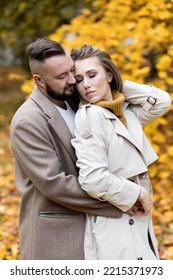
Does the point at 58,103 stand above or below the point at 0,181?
above

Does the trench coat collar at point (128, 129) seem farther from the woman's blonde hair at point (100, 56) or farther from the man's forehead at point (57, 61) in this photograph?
the man's forehead at point (57, 61)

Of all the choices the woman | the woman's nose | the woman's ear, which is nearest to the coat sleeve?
the woman

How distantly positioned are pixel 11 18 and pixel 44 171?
8043 mm

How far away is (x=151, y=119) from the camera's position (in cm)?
317

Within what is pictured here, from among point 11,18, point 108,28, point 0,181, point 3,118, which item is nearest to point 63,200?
point 108,28

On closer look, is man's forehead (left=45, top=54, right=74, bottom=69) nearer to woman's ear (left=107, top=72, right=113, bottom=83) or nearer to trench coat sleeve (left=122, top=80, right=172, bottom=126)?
woman's ear (left=107, top=72, right=113, bottom=83)

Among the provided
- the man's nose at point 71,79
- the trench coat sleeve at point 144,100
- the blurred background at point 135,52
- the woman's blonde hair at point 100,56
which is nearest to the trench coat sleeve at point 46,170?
the man's nose at point 71,79

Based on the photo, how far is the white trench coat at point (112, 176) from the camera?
2.67 metres

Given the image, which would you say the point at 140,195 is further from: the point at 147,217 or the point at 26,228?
the point at 26,228

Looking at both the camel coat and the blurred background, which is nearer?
the camel coat

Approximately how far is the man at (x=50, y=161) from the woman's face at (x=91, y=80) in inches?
2.1

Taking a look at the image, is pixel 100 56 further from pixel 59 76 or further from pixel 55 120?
pixel 55 120

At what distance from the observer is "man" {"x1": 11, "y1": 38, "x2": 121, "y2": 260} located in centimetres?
271

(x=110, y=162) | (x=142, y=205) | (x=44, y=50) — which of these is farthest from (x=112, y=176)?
(x=44, y=50)
